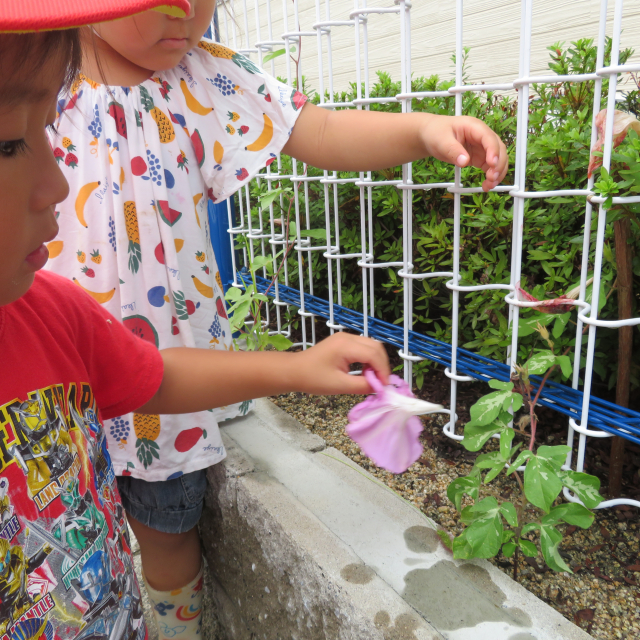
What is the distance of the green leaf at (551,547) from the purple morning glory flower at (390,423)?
328 millimetres

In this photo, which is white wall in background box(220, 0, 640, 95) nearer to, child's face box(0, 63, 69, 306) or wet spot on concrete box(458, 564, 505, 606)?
child's face box(0, 63, 69, 306)

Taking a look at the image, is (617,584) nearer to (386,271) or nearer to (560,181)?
(560,181)

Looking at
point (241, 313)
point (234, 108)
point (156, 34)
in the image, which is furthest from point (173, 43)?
point (241, 313)

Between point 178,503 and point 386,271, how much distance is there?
1.19 metres

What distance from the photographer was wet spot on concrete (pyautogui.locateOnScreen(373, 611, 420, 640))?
1034mm

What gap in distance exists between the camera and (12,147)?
0.63 metres

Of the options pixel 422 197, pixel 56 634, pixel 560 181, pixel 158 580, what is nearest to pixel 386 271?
pixel 422 197

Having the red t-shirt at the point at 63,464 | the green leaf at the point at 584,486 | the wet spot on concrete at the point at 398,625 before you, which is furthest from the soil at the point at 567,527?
the red t-shirt at the point at 63,464

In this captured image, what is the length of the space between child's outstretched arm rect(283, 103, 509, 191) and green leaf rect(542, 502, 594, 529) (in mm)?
639

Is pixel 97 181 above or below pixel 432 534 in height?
above

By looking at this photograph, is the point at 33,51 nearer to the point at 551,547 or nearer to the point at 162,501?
the point at 551,547

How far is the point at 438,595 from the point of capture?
3.69 feet

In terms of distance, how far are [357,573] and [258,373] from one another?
49 centimetres

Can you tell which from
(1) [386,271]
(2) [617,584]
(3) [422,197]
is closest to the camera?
(2) [617,584]
